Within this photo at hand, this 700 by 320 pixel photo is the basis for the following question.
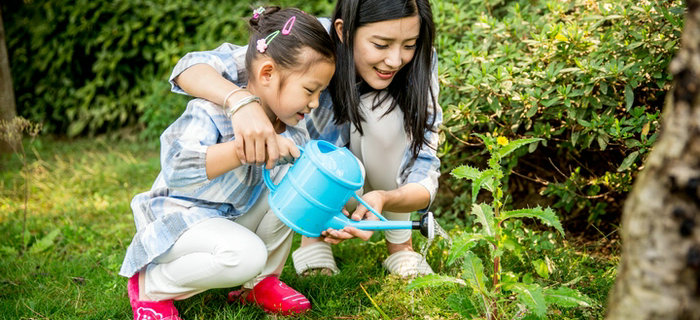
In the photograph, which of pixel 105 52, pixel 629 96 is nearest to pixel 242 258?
pixel 629 96

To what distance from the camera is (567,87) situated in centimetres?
226

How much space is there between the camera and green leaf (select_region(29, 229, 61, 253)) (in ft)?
8.84

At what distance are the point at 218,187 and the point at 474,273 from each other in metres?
0.85

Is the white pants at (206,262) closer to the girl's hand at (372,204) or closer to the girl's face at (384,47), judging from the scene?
the girl's hand at (372,204)

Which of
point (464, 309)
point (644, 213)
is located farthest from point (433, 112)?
point (644, 213)

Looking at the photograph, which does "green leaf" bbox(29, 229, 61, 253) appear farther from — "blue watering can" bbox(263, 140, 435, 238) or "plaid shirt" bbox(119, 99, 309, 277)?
"blue watering can" bbox(263, 140, 435, 238)

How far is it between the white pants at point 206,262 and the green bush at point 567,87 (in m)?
1.09

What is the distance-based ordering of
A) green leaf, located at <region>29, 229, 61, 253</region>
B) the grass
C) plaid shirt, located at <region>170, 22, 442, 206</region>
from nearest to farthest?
the grass
plaid shirt, located at <region>170, 22, 442, 206</region>
green leaf, located at <region>29, 229, 61, 253</region>

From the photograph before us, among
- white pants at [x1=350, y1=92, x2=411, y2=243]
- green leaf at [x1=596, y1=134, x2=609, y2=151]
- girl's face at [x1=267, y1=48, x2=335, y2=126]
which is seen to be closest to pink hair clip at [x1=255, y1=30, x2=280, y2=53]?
girl's face at [x1=267, y1=48, x2=335, y2=126]

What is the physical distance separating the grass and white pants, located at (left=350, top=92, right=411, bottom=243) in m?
0.33

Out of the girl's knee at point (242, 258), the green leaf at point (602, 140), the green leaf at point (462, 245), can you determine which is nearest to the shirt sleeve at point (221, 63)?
the girl's knee at point (242, 258)

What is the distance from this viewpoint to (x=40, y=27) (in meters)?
Result: 5.27

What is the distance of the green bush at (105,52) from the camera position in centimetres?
485

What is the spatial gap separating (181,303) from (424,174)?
972 millimetres
